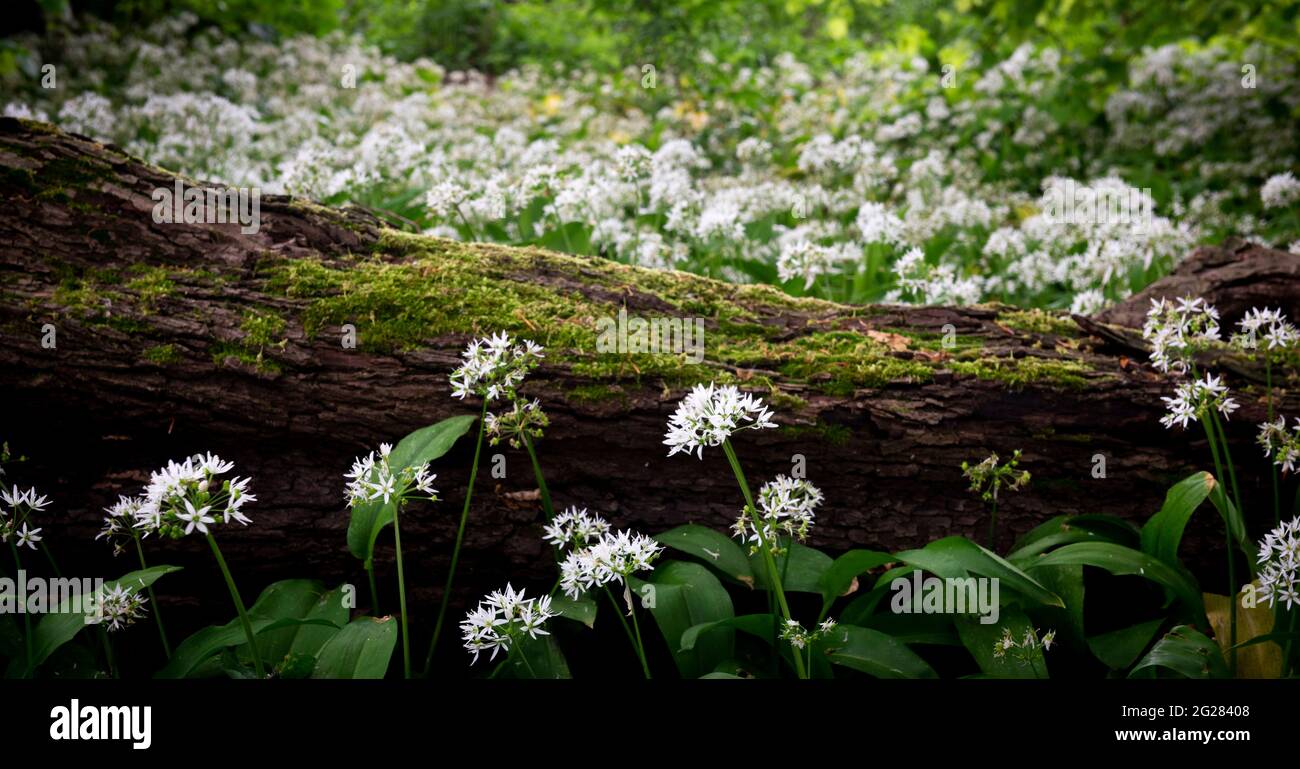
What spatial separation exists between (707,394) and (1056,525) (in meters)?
1.30

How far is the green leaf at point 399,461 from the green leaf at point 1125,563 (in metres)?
1.55

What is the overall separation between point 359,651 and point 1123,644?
2.00 m

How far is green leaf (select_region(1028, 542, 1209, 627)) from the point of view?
→ 2.41 meters

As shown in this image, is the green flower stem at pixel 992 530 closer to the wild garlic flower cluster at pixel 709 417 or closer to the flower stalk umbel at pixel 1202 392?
the flower stalk umbel at pixel 1202 392

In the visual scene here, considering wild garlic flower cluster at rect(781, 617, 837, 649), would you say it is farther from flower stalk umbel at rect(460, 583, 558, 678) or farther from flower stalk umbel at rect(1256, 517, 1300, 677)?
flower stalk umbel at rect(1256, 517, 1300, 677)

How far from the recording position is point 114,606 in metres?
2.29

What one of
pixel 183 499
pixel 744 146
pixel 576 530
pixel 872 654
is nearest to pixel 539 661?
pixel 576 530

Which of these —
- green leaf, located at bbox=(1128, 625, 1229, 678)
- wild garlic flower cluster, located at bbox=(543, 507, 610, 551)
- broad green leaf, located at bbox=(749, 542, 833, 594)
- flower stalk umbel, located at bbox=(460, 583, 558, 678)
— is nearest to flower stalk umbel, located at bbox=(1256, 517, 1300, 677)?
green leaf, located at bbox=(1128, 625, 1229, 678)

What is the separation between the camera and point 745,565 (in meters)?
2.60

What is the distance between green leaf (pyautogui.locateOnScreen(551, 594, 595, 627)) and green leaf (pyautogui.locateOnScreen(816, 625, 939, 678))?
58cm

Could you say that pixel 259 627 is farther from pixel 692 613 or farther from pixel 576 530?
pixel 692 613

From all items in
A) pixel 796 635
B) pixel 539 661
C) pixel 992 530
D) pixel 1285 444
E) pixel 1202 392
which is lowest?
pixel 539 661

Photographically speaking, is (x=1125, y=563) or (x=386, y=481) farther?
(x=1125, y=563)
